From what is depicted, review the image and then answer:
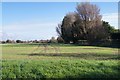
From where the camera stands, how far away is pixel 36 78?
12.1m

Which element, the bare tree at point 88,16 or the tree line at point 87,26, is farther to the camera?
the bare tree at point 88,16

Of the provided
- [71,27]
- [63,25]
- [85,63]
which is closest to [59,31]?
[63,25]

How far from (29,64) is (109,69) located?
11.4 ft

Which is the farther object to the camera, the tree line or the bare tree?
the bare tree

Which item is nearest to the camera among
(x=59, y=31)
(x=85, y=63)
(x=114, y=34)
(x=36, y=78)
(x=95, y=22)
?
(x=36, y=78)

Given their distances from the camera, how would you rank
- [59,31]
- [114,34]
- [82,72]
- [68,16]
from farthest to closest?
[59,31]
[68,16]
[114,34]
[82,72]

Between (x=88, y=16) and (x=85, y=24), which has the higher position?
(x=88, y=16)

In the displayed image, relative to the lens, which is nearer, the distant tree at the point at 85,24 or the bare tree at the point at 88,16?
the distant tree at the point at 85,24

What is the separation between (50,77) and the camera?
1233 centimetres

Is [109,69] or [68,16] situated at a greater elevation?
[68,16]

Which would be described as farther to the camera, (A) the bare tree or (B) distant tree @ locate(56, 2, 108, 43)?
(A) the bare tree

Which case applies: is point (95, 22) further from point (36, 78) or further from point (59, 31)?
point (36, 78)

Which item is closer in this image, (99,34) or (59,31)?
(99,34)

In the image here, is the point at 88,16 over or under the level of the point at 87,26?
over
